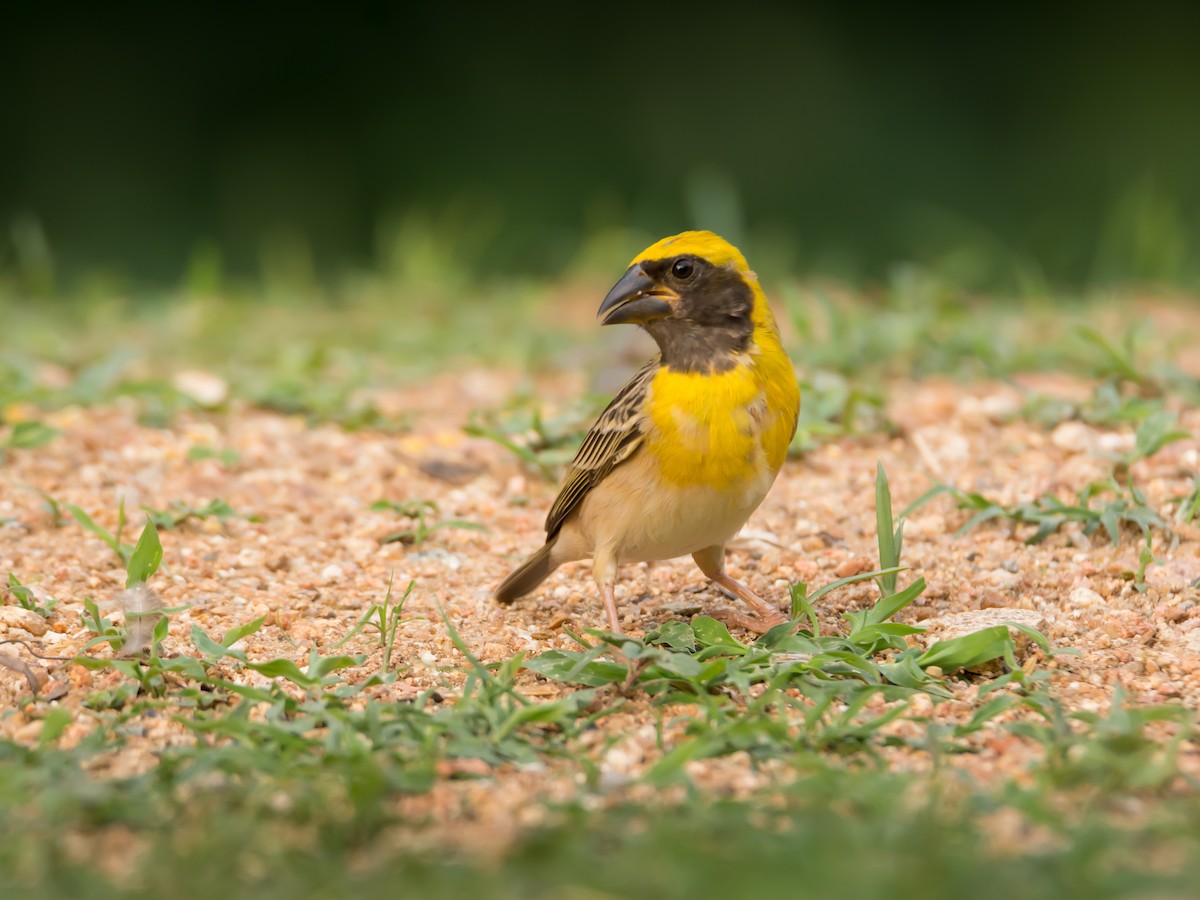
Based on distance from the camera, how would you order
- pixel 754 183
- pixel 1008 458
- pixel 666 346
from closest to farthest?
pixel 666 346, pixel 1008 458, pixel 754 183

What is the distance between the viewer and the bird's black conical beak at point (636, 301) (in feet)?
12.7

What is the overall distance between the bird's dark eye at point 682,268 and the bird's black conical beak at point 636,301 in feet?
0.18

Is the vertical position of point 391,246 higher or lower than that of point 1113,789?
higher

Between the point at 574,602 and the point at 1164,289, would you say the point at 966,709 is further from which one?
the point at 1164,289

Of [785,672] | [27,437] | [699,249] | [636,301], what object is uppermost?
[699,249]

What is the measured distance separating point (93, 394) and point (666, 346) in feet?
8.92

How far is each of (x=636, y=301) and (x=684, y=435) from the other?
0.47 metres

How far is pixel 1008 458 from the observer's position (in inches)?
190

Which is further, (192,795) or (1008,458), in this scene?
(1008,458)

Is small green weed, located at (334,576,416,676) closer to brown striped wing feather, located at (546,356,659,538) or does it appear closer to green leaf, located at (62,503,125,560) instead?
brown striped wing feather, located at (546,356,659,538)

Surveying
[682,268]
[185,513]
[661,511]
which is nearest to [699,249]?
[682,268]

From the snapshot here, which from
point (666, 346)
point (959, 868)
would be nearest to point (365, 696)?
point (666, 346)

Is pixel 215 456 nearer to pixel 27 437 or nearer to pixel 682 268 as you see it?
pixel 27 437

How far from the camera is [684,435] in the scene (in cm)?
365
